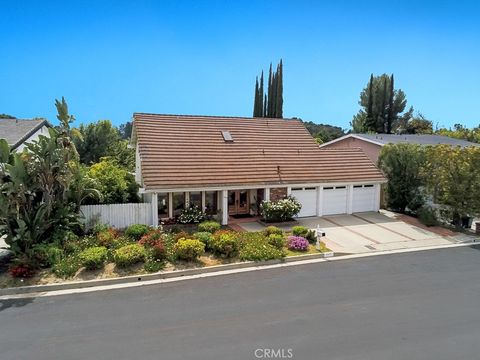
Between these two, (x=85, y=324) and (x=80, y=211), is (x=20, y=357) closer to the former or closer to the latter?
(x=85, y=324)

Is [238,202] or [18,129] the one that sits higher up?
[18,129]

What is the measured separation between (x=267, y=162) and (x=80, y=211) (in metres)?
10.3

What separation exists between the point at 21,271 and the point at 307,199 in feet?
47.4

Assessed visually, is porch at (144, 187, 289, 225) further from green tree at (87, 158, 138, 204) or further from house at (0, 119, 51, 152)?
house at (0, 119, 51, 152)

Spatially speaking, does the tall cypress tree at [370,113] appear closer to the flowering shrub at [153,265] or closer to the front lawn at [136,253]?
the front lawn at [136,253]

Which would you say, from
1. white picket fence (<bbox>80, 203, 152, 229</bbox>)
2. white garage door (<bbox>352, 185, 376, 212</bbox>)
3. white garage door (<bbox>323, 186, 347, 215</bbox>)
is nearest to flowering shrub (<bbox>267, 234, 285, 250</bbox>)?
white picket fence (<bbox>80, 203, 152, 229</bbox>)

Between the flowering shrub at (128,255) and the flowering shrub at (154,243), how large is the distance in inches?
16.5

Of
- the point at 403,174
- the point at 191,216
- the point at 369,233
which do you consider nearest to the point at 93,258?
the point at 191,216

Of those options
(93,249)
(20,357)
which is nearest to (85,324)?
(20,357)

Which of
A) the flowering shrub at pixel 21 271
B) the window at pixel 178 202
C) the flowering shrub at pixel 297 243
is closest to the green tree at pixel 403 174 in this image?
the flowering shrub at pixel 297 243

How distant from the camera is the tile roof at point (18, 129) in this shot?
87.7 ft

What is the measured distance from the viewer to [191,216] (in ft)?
60.8

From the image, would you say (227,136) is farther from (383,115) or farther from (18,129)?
(383,115)

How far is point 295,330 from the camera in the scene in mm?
8641
